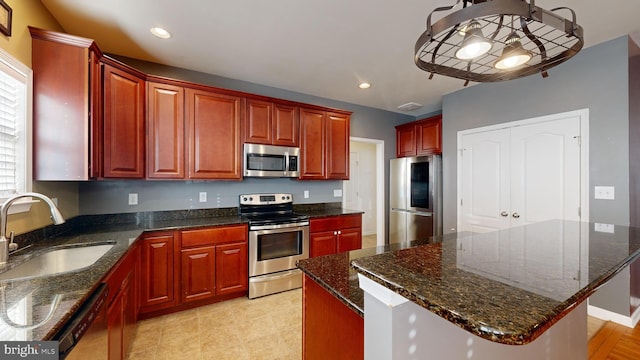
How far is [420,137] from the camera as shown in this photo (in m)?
4.13

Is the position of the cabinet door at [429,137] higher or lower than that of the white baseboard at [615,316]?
higher

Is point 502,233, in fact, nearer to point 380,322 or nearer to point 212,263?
point 380,322

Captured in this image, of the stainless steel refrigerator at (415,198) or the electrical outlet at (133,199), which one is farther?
the stainless steel refrigerator at (415,198)

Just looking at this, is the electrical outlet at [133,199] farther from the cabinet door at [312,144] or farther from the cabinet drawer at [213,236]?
the cabinet door at [312,144]

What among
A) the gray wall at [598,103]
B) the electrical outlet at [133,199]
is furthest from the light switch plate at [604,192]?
the electrical outlet at [133,199]

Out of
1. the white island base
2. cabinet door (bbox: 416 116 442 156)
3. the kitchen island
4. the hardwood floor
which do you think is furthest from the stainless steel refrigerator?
the white island base

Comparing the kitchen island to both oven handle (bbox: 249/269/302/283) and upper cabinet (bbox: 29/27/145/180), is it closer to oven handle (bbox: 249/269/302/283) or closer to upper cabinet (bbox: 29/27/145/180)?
oven handle (bbox: 249/269/302/283)

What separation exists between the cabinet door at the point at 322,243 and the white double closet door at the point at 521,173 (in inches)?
70.0

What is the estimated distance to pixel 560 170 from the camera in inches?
102

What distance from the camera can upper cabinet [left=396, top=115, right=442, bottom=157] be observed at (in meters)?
3.89

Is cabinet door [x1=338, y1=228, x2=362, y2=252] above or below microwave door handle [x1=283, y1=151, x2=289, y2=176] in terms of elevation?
below

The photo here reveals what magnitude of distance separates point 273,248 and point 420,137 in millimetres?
2901

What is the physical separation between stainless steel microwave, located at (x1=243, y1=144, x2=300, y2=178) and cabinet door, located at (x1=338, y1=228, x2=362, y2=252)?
97 cm

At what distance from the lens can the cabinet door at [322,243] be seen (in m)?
3.06
